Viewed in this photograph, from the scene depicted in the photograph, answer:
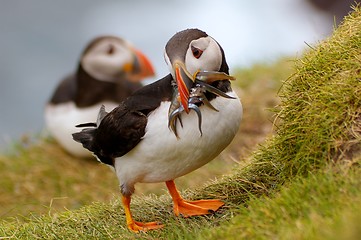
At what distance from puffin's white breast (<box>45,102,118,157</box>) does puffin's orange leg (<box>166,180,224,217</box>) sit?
4209 mm

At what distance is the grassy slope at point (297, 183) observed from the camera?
3.12 meters

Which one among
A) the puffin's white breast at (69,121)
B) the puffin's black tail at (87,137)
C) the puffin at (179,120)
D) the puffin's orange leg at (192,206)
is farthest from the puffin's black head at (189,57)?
the puffin's white breast at (69,121)

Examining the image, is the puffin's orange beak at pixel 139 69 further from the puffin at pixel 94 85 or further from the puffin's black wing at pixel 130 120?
the puffin's black wing at pixel 130 120

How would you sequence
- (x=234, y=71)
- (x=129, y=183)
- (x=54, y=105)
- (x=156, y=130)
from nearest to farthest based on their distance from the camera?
(x=156, y=130) < (x=129, y=183) < (x=54, y=105) < (x=234, y=71)

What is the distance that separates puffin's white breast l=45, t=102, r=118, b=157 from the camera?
8523 mm

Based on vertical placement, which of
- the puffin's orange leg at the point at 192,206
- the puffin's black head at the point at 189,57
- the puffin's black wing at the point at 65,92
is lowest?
the puffin's black wing at the point at 65,92

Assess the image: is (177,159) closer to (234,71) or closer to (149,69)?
(149,69)

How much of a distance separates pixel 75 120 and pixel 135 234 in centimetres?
486

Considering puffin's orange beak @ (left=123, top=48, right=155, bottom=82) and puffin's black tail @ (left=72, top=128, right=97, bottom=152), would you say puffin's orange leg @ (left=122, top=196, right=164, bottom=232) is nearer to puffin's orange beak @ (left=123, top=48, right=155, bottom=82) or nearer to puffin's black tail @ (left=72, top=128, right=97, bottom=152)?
puffin's black tail @ (left=72, top=128, right=97, bottom=152)

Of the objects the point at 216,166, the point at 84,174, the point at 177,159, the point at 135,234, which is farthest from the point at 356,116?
the point at 84,174

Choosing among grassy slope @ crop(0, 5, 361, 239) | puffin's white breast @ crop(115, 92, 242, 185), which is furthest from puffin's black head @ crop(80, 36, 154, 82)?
puffin's white breast @ crop(115, 92, 242, 185)

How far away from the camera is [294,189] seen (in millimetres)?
3338

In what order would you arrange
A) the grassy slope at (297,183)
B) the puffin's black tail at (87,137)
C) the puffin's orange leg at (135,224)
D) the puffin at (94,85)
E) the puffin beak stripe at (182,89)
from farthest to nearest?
the puffin at (94,85) < the puffin's black tail at (87,137) < the puffin's orange leg at (135,224) < the puffin beak stripe at (182,89) < the grassy slope at (297,183)

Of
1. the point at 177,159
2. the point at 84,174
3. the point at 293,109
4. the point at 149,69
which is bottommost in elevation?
the point at 84,174
